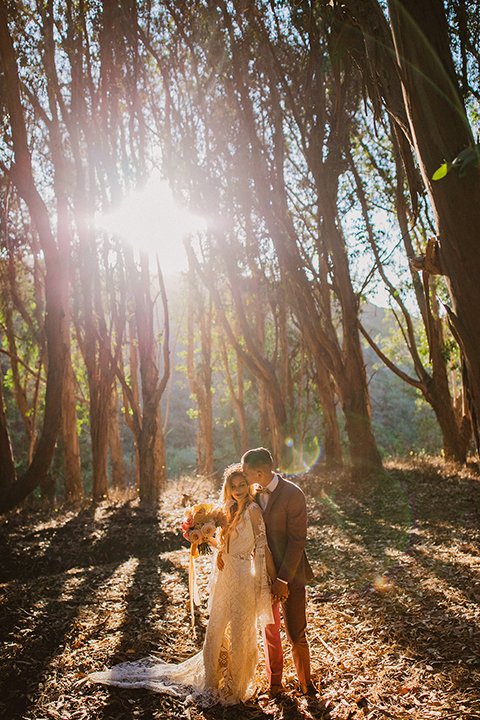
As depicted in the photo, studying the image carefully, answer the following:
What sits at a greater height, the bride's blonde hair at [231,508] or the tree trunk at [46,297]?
the tree trunk at [46,297]

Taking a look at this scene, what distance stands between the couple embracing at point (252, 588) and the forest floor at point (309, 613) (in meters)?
0.15

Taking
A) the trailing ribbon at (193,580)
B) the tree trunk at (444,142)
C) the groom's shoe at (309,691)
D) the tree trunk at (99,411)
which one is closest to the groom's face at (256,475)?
the trailing ribbon at (193,580)

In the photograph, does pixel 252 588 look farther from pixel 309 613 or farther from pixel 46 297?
pixel 46 297

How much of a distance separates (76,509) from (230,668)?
7.85 meters

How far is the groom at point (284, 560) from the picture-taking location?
3.08 metres

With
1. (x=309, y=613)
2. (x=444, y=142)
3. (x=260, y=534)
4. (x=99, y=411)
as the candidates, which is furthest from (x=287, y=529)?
(x=99, y=411)

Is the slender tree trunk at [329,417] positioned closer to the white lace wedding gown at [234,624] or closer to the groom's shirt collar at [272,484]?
the groom's shirt collar at [272,484]

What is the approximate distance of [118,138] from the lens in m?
11.9

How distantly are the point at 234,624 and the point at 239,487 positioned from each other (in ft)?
2.92

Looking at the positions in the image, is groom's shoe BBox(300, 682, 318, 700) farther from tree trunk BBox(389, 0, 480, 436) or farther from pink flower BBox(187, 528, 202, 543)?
tree trunk BBox(389, 0, 480, 436)

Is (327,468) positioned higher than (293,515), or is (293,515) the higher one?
(293,515)

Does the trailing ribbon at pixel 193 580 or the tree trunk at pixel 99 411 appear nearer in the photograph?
the trailing ribbon at pixel 193 580

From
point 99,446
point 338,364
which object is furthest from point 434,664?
point 99,446

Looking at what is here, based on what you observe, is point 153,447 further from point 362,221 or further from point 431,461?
point 362,221
